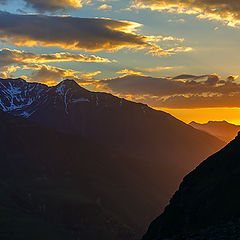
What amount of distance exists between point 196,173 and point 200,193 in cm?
1957

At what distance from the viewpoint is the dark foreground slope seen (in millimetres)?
99900

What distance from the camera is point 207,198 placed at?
112188mm

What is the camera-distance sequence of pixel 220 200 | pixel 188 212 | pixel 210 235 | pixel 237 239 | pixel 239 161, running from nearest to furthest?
pixel 237 239
pixel 210 235
pixel 220 200
pixel 188 212
pixel 239 161

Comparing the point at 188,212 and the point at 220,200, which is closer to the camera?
the point at 220,200

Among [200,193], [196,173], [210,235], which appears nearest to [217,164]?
[196,173]

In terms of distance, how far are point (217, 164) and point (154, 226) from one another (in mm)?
32581

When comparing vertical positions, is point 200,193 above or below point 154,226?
above

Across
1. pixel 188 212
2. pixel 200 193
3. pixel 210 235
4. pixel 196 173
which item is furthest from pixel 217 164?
pixel 210 235

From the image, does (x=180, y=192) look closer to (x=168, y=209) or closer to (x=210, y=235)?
(x=168, y=209)

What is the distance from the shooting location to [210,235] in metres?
32.8

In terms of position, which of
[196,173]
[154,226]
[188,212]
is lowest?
[154,226]

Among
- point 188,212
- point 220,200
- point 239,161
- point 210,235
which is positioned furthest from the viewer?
point 239,161

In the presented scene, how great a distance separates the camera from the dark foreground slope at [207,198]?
3933 inches

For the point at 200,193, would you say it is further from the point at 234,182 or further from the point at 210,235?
the point at 210,235
